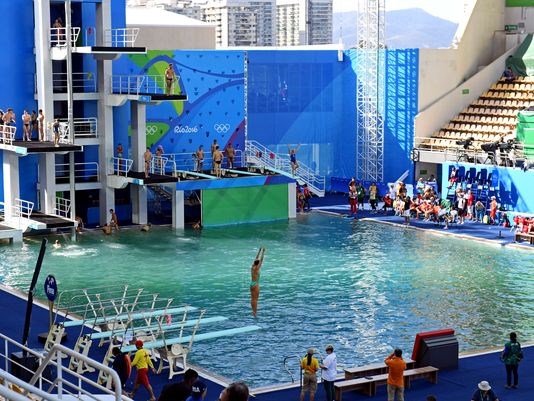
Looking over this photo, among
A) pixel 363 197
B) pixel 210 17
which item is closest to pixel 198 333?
pixel 363 197

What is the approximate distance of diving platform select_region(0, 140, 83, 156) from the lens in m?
35.8

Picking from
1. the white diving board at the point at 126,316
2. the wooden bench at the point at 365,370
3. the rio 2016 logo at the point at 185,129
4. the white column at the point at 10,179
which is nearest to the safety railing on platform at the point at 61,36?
the white column at the point at 10,179

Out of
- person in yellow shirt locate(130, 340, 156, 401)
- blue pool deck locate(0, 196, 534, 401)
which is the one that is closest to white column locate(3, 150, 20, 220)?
blue pool deck locate(0, 196, 534, 401)

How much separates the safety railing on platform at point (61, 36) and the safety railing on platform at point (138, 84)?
2.31 meters

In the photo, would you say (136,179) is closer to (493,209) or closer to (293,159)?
(293,159)

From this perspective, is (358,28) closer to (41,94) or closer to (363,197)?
(363,197)

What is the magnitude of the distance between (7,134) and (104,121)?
11.8 ft

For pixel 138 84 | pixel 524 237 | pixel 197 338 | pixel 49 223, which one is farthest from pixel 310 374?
pixel 138 84

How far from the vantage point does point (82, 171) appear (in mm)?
40062

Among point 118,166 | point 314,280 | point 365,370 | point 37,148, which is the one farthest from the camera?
point 118,166

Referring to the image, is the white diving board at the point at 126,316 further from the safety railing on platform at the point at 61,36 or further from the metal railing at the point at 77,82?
the metal railing at the point at 77,82

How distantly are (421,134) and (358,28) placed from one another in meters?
5.16

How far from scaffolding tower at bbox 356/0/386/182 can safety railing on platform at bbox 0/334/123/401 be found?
2667cm

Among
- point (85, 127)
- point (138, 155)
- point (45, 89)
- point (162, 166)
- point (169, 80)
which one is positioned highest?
point (169, 80)
